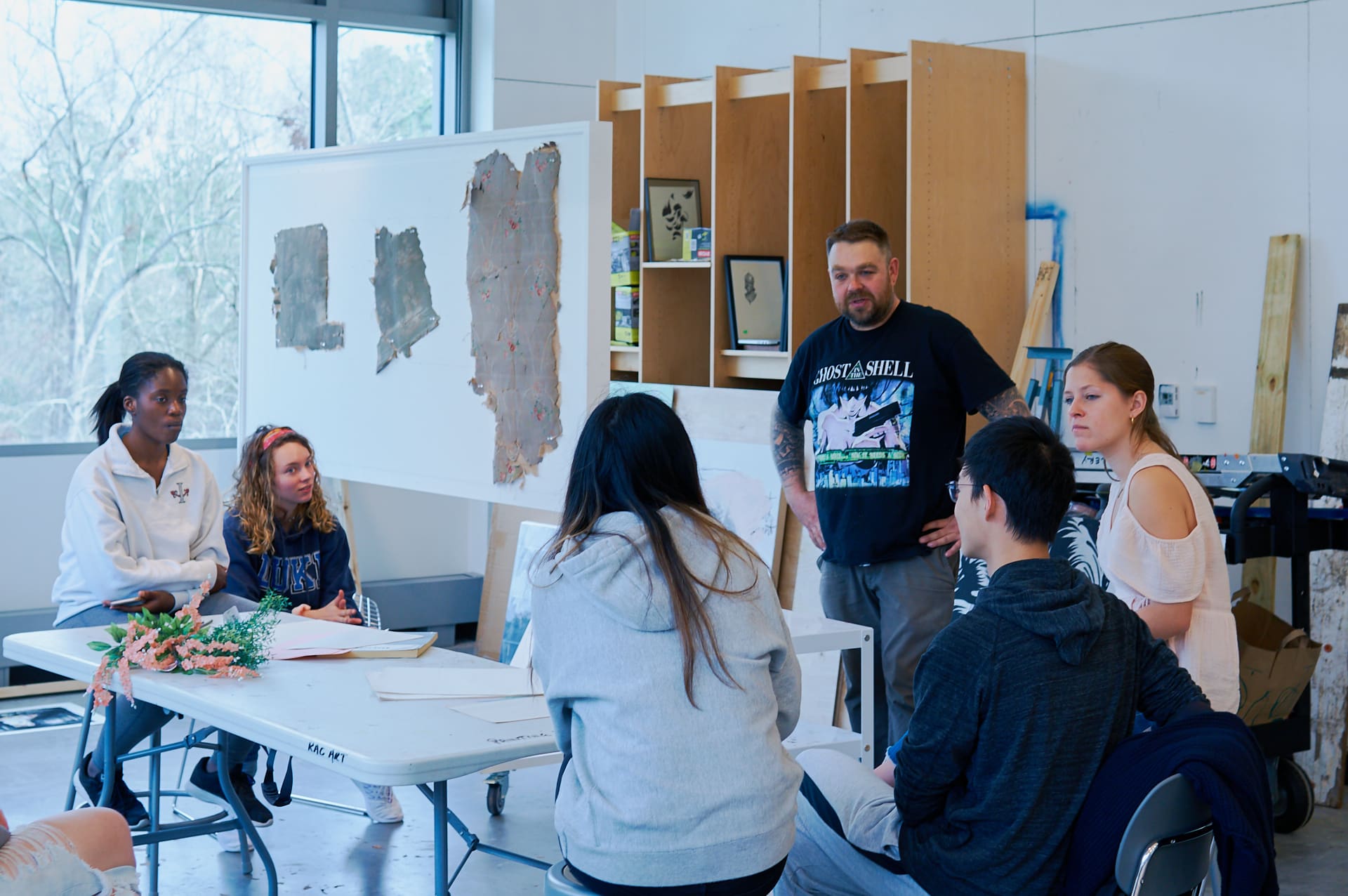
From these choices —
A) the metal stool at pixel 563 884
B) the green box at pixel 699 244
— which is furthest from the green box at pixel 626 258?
the metal stool at pixel 563 884

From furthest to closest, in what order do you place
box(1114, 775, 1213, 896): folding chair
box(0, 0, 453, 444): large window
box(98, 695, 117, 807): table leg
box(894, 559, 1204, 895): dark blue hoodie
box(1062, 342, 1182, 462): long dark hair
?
box(0, 0, 453, 444): large window
box(98, 695, 117, 807): table leg
box(1062, 342, 1182, 462): long dark hair
box(894, 559, 1204, 895): dark blue hoodie
box(1114, 775, 1213, 896): folding chair

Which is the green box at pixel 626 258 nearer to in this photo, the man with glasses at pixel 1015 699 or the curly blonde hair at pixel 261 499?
the curly blonde hair at pixel 261 499

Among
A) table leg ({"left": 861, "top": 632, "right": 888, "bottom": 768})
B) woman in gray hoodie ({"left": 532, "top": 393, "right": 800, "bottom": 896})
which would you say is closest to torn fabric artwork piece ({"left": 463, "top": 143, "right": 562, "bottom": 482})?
table leg ({"left": 861, "top": 632, "right": 888, "bottom": 768})

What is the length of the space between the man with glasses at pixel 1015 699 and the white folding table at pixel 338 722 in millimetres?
704

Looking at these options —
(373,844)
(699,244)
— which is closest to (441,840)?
(373,844)

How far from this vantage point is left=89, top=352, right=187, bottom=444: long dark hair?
397cm

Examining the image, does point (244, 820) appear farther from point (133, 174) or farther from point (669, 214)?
point (133, 174)

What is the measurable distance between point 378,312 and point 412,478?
0.63 metres

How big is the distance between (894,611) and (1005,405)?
0.62m

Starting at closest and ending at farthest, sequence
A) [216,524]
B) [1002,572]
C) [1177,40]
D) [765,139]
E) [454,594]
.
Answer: [1002,572], [216,524], [1177,40], [765,139], [454,594]

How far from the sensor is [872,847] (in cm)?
220

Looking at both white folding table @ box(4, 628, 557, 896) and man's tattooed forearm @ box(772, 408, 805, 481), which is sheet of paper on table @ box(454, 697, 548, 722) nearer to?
white folding table @ box(4, 628, 557, 896)

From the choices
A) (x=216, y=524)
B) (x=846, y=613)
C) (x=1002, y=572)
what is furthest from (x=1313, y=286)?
(x=216, y=524)

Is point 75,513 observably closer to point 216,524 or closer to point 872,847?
point 216,524
